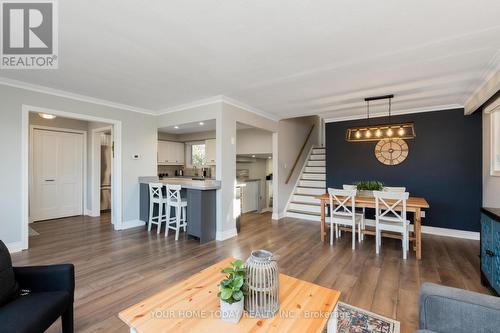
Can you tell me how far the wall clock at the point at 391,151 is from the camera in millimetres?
4863

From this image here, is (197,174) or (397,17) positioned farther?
(197,174)

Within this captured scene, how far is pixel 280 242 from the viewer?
12.8 ft

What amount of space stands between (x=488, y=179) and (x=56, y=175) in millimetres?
8680

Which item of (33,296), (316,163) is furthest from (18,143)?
(316,163)

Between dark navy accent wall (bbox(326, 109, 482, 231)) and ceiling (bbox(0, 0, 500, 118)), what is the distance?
0.75 m

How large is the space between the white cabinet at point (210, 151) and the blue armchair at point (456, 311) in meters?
5.73

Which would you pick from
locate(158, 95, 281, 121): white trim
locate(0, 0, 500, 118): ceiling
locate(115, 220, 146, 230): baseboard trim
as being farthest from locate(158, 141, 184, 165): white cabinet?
locate(0, 0, 500, 118): ceiling

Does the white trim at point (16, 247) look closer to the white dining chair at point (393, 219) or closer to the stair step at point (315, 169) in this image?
the white dining chair at point (393, 219)

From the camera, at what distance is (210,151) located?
661 centimetres

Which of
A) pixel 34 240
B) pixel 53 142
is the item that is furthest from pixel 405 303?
pixel 53 142

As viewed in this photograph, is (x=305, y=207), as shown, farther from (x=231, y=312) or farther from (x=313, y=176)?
(x=231, y=312)

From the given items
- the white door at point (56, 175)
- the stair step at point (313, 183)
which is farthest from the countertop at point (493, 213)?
the white door at point (56, 175)

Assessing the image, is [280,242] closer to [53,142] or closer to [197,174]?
[197,174]

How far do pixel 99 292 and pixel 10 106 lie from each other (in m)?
3.06
